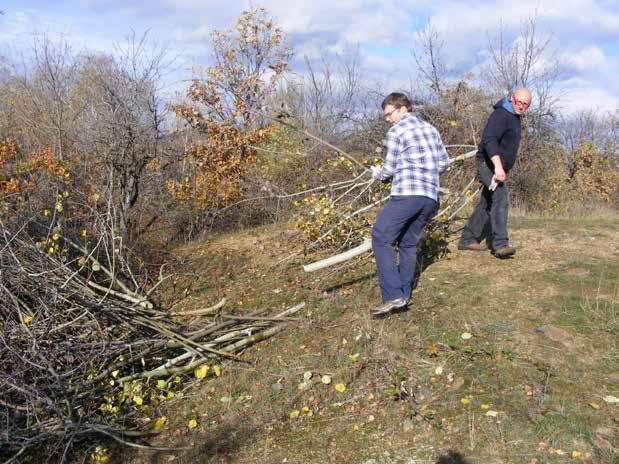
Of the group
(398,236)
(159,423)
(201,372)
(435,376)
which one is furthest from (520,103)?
(159,423)

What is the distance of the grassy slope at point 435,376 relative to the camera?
3.16 metres

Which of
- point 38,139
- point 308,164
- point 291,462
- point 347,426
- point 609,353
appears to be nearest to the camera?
point 291,462

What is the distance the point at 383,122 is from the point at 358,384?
8.87 meters

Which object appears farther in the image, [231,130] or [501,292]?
[231,130]

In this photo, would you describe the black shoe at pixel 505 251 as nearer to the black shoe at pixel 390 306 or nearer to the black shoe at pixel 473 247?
the black shoe at pixel 473 247

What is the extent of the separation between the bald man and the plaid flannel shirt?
3.53ft

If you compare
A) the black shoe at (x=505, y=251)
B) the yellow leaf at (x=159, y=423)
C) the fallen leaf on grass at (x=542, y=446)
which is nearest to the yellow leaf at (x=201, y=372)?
the yellow leaf at (x=159, y=423)

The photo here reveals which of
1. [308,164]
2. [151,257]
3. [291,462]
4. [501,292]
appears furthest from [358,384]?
[308,164]

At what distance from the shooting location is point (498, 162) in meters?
4.88

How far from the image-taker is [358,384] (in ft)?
12.7

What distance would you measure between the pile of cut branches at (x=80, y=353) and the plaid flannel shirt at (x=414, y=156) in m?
1.75

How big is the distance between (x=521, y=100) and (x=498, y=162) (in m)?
0.59

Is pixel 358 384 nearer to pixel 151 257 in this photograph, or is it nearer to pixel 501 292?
pixel 501 292

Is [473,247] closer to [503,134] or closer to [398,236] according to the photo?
[503,134]
